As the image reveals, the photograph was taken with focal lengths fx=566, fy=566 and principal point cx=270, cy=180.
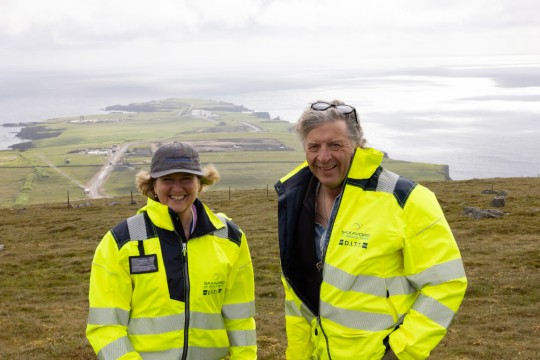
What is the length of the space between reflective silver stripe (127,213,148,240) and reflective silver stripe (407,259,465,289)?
2281mm

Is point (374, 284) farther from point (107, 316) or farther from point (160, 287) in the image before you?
point (107, 316)

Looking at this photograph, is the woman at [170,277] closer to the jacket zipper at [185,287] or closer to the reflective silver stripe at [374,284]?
the jacket zipper at [185,287]

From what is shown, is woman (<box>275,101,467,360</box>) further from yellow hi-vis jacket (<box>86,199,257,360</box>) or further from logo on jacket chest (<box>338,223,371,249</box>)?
yellow hi-vis jacket (<box>86,199,257,360</box>)

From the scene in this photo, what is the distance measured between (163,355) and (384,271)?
2.00m

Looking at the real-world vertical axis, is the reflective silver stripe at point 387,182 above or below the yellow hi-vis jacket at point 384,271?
above

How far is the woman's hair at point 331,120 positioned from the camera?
473 cm

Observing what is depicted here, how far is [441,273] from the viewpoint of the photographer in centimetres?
429

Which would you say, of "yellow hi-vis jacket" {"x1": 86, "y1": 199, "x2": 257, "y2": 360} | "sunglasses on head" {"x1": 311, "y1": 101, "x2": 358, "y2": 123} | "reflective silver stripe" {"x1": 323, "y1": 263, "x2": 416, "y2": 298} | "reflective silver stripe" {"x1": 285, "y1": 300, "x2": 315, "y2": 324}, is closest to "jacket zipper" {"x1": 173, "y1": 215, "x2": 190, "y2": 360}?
"yellow hi-vis jacket" {"x1": 86, "y1": 199, "x2": 257, "y2": 360}

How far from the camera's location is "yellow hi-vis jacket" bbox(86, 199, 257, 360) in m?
4.66

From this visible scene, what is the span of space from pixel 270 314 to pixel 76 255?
50.9ft

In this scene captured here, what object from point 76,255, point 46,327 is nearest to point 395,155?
point 76,255

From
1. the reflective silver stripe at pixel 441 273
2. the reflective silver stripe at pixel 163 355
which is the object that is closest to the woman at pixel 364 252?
the reflective silver stripe at pixel 441 273

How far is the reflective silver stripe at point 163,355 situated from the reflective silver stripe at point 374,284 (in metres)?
1.52

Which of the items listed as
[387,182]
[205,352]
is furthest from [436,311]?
[205,352]
